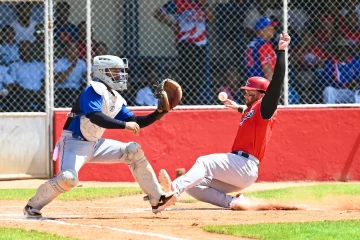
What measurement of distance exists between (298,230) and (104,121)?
7.39ft

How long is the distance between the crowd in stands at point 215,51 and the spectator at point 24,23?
0.02 metres

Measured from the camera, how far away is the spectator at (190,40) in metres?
14.2

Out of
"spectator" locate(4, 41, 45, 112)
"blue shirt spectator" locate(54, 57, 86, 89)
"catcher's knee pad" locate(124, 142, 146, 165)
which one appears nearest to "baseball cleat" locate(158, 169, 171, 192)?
"catcher's knee pad" locate(124, 142, 146, 165)

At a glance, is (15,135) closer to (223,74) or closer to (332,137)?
(223,74)

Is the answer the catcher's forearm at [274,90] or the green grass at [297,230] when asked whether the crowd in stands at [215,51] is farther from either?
the green grass at [297,230]

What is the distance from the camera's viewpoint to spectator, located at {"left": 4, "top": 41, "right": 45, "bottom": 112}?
554 inches

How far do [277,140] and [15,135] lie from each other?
404 cm

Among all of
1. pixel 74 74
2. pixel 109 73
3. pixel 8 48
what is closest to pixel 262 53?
pixel 74 74

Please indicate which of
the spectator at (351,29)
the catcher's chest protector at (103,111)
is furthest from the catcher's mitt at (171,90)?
the spectator at (351,29)

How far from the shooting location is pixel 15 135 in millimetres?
13562

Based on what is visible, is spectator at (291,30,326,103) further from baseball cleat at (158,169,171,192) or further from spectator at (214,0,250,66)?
baseball cleat at (158,169,171,192)

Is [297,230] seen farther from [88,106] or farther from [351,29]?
[351,29]

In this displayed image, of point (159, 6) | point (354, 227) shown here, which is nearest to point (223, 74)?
point (159, 6)

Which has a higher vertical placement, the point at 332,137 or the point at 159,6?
the point at 159,6
